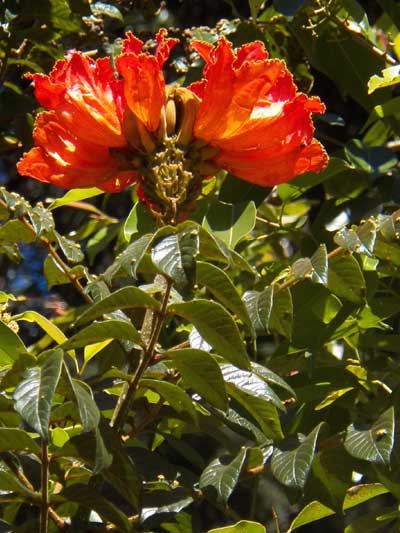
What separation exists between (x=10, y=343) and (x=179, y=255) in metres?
0.36

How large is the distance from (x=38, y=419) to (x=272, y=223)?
1.12 metres

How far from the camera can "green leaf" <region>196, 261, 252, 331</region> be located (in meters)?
1.08

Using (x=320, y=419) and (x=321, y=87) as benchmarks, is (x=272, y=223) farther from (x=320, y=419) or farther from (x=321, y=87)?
(x=321, y=87)

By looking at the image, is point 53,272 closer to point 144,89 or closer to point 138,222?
point 138,222

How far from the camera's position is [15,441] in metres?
1.14

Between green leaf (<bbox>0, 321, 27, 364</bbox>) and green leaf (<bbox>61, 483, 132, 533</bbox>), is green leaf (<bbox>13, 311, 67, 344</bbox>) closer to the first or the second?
green leaf (<bbox>0, 321, 27, 364</bbox>)

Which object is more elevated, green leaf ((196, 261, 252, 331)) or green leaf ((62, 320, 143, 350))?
green leaf ((196, 261, 252, 331))

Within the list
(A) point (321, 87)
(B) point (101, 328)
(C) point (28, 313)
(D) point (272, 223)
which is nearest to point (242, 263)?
(B) point (101, 328)

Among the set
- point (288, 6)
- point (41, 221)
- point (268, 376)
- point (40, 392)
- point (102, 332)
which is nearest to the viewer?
point (40, 392)

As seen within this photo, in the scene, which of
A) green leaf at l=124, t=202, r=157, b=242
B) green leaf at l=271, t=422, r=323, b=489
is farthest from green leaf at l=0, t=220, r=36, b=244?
green leaf at l=271, t=422, r=323, b=489

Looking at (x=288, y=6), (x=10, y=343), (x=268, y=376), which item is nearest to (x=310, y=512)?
(x=268, y=376)

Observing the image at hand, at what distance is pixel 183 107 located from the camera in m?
1.26

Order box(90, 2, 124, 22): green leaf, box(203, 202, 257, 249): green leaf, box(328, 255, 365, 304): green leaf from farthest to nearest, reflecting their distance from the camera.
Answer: box(90, 2, 124, 22): green leaf → box(203, 202, 257, 249): green leaf → box(328, 255, 365, 304): green leaf

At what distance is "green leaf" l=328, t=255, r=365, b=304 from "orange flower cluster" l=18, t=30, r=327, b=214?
0.15 metres
